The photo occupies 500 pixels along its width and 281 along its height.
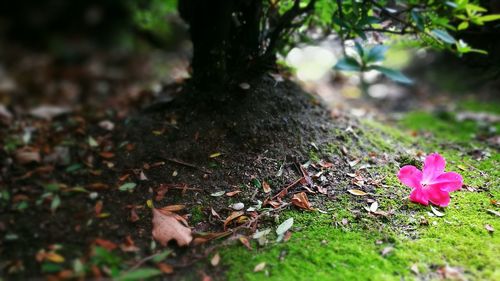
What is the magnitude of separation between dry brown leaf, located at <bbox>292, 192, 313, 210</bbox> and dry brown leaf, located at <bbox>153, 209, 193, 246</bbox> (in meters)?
0.59

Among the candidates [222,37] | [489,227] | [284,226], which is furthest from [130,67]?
[489,227]

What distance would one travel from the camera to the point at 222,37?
2.51 m

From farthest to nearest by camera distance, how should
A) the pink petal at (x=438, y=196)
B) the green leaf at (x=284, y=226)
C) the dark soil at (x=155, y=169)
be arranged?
1. the pink petal at (x=438, y=196)
2. the green leaf at (x=284, y=226)
3. the dark soil at (x=155, y=169)

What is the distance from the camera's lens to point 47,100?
14.7ft

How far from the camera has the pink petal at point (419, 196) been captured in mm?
2150

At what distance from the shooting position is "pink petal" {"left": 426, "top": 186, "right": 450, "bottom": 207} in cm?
214

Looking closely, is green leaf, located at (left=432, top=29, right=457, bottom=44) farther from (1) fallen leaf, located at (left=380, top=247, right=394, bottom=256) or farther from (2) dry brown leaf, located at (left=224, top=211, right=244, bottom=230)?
(2) dry brown leaf, located at (left=224, top=211, right=244, bottom=230)

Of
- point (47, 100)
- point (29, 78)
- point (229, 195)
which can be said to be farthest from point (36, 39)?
point (229, 195)

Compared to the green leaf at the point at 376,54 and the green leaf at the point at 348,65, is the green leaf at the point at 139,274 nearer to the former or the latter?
the green leaf at the point at 348,65

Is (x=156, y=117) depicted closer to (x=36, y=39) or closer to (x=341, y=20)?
(x=341, y=20)

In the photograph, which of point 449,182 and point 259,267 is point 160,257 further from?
point 449,182

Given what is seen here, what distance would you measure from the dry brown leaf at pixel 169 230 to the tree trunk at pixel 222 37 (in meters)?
0.99

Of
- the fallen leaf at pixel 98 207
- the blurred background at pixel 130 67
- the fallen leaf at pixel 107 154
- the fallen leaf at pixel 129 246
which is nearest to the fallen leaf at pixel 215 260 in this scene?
the fallen leaf at pixel 129 246

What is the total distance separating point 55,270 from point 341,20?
1899 mm
